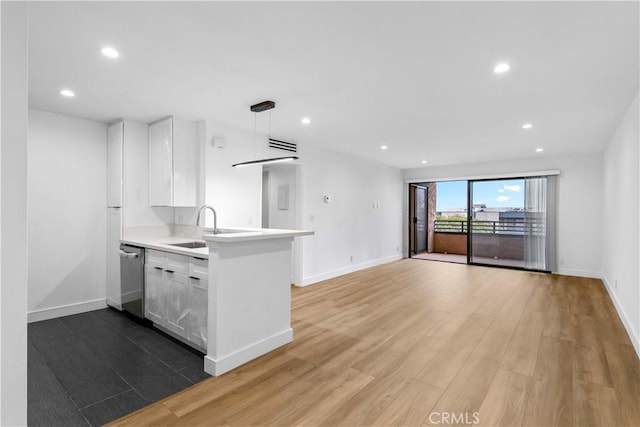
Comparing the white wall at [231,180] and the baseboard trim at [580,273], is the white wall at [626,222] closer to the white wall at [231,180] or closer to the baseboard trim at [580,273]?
the baseboard trim at [580,273]

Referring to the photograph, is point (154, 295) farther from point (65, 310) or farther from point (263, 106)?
point (263, 106)

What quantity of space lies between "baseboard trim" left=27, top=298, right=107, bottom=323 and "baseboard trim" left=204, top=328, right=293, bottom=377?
2.64 m

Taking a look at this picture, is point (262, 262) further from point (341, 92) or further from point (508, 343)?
point (508, 343)

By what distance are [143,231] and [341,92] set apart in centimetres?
322

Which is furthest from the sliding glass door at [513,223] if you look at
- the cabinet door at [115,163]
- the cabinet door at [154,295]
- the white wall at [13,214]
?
the white wall at [13,214]

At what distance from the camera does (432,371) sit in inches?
102

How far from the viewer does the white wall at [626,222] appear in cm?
309

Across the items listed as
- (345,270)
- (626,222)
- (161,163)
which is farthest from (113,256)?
(626,222)

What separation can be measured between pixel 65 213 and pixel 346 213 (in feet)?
15.0

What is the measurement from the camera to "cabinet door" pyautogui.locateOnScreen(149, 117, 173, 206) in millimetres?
4094

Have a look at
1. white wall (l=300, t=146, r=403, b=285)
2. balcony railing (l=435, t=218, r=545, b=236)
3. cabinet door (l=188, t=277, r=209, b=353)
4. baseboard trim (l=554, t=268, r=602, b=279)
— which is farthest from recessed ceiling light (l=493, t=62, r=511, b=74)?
baseboard trim (l=554, t=268, r=602, b=279)

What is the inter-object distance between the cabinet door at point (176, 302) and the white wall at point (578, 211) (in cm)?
709

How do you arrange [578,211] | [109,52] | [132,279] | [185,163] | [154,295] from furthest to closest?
[578,211] < [185,163] < [132,279] < [154,295] < [109,52]

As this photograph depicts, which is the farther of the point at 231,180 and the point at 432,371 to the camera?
the point at 231,180
